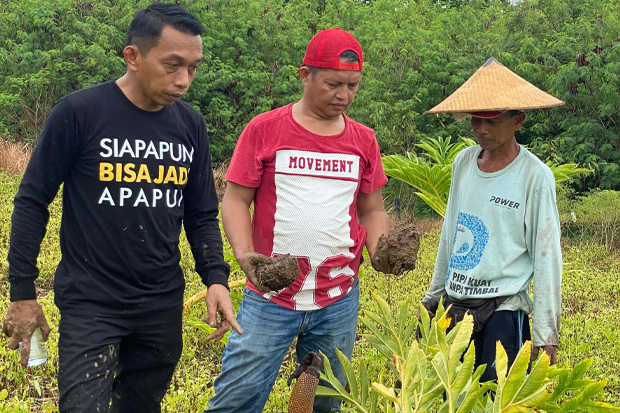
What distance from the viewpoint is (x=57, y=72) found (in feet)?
48.0

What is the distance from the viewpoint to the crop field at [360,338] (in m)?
4.14

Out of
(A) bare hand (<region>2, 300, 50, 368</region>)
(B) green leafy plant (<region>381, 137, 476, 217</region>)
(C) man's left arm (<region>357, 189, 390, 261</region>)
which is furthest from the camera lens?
(B) green leafy plant (<region>381, 137, 476, 217</region>)

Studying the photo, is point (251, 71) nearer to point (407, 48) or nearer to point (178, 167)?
point (407, 48)

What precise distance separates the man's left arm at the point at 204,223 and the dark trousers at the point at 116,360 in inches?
7.6

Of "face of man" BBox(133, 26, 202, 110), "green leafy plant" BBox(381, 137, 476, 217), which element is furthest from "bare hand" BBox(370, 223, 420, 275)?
"green leafy plant" BBox(381, 137, 476, 217)

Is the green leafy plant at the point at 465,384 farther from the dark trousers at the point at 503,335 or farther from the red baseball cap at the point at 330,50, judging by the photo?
the red baseball cap at the point at 330,50

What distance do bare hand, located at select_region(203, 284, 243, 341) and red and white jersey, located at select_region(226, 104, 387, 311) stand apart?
206 millimetres

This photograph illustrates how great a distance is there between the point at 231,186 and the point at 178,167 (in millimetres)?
320

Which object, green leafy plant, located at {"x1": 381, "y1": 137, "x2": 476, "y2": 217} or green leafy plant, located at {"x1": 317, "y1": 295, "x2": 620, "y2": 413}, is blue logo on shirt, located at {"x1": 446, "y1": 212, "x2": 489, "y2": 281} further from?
green leafy plant, located at {"x1": 381, "y1": 137, "x2": 476, "y2": 217}

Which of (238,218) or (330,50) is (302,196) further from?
(330,50)

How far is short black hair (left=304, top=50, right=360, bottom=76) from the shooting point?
2.80 metres

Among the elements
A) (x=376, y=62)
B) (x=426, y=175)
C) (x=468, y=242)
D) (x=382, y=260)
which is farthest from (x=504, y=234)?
(x=376, y=62)

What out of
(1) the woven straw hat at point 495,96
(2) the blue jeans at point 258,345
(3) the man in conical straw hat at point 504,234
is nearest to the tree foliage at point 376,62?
(1) the woven straw hat at point 495,96

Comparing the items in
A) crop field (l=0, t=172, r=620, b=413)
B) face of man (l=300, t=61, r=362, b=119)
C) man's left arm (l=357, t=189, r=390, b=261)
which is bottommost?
crop field (l=0, t=172, r=620, b=413)
